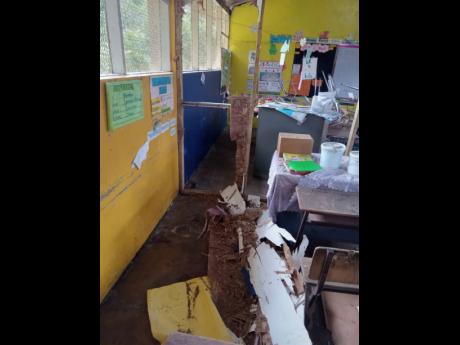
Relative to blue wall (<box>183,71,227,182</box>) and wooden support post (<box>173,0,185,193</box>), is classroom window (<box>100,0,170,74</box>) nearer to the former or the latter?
wooden support post (<box>173,0,185,193</box>)

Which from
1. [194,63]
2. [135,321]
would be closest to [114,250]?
→ [135,321]

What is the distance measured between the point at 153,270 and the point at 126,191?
0.65m

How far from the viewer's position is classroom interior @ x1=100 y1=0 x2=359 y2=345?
1543 mm

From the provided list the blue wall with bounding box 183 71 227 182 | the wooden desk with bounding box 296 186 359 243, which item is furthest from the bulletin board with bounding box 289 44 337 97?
the wooden desk with bounding box 296 186 359 243

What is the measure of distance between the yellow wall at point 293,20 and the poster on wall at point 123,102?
4435 millimetres

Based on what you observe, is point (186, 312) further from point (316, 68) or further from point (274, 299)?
point (316, 68)

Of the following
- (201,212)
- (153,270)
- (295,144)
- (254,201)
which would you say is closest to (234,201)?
(254,201)

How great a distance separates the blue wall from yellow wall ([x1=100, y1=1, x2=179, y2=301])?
606 mm

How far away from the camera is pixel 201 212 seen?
9.25 feet

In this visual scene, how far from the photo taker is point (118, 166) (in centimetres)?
174

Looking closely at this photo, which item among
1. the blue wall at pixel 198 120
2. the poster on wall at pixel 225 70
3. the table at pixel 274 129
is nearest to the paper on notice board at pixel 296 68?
the poster on wall at pixel 225 70

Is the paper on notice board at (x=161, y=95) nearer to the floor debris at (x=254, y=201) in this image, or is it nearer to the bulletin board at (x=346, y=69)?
the floor debris at (x=254, y=201)
